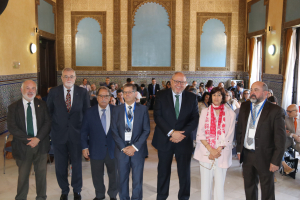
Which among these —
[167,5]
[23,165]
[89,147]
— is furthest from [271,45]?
[23,165]

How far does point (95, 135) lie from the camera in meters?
3.27

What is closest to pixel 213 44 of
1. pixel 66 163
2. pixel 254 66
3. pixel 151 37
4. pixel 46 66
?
pixel 254 66

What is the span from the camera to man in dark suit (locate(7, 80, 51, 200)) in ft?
10.1

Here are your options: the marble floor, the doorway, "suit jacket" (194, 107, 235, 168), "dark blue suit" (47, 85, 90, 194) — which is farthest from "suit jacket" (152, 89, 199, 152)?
the doorway

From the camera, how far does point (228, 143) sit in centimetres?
291

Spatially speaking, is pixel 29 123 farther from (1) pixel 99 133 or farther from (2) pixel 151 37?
(2) pixel 151 37

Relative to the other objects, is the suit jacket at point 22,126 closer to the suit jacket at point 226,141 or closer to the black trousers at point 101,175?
the black trousers at point 101,175

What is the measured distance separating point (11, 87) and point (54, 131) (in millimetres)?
5241

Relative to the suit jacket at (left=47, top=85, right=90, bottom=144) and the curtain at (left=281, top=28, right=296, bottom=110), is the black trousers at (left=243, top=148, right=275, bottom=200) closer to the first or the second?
the suit jacket at (left=47, top=85, right=90, bottom=144)

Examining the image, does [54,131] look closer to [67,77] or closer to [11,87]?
[67,77]

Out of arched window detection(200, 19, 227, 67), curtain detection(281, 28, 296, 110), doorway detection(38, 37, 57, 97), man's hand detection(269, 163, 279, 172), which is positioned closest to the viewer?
man's hand detection(269, 163, 279, 172)

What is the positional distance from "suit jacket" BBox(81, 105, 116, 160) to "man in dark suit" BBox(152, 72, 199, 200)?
618mm

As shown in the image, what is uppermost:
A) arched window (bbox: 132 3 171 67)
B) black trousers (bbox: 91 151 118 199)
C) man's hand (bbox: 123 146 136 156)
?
arched window (bbox: 132 3 171 67)

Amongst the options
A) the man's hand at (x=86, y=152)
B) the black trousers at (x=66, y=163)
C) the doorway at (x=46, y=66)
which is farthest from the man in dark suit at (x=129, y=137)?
the doorway at (x=46, y=66)
